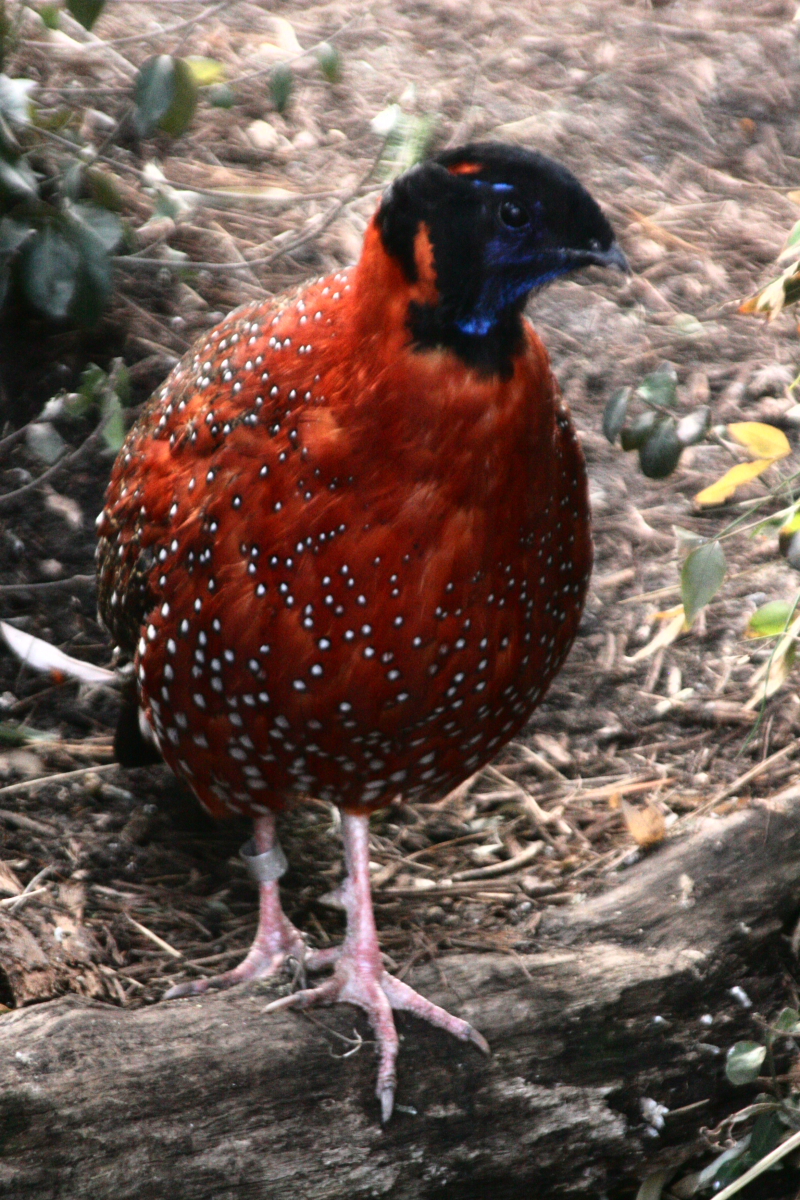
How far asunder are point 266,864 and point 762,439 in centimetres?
152

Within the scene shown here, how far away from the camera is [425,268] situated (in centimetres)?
229

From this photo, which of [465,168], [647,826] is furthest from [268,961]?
[465,168]

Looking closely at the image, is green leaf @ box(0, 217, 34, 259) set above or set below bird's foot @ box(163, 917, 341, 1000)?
above

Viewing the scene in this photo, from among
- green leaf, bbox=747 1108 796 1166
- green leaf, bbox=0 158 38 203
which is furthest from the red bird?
green leaf, bbox=0 158 38 203

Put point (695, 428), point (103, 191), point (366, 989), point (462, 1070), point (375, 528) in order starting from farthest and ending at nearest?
1. point (103, 191)
2. point (695, 428)
3. point (366, 989)
4. point (462, 1070)
5. point (375, 528)

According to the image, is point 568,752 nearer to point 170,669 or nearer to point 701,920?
point 701,920

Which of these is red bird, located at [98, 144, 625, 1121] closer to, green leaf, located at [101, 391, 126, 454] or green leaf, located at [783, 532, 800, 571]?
green leaf, located at [783, 532, 800, 571]

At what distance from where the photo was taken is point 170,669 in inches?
111

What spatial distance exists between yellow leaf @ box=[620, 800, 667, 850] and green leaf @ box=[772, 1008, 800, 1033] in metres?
0.60

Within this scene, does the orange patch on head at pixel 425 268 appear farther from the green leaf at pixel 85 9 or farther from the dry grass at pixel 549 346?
the green leaf at pixel 85 9

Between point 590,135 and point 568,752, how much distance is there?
125 inches

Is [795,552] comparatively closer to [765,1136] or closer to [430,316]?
[430,316]

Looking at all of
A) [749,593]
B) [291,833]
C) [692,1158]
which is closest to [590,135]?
[749,593]

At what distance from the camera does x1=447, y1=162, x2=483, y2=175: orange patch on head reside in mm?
2234
